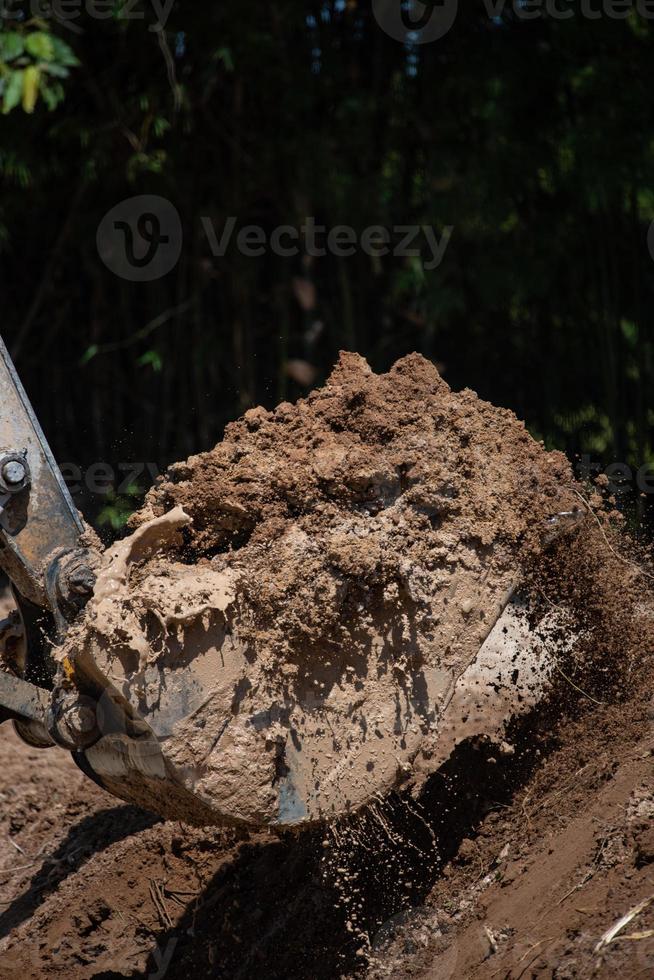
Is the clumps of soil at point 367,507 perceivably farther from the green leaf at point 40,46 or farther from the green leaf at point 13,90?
the green leaf at point 40,46

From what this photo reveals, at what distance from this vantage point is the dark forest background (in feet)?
19.2

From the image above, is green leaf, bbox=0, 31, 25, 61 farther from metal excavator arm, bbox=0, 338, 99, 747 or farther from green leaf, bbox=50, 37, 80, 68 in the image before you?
metal excavator arm, bbox=0, 338, 99, 747

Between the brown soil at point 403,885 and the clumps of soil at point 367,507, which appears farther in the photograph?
the clumps of soil at point 367,507

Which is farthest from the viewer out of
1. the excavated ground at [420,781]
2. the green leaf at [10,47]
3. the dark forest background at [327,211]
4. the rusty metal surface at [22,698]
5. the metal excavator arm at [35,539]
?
the dark forest background at [327,211]

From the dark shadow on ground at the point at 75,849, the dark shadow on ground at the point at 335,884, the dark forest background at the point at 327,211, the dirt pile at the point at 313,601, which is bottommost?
the dark shadow on ground at the point at 75,849

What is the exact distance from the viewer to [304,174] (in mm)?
6188

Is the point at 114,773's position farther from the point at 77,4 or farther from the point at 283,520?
the point at 77,4

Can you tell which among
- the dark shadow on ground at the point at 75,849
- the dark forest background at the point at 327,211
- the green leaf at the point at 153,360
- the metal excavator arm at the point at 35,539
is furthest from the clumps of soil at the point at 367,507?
the green leaf at the point at 153,360

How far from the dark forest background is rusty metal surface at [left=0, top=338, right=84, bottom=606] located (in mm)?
3199

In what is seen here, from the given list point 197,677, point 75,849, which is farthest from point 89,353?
point 197,677

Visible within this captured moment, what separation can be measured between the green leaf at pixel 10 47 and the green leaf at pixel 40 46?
47 millimetres

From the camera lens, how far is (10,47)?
478cm

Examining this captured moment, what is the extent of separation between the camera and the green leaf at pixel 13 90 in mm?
4660

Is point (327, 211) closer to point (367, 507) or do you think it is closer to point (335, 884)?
point (367, 507)
